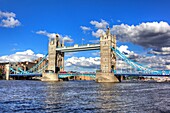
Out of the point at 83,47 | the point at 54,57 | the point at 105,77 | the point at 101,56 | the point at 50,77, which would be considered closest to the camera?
the point at 105,77

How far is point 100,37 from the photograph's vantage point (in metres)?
123

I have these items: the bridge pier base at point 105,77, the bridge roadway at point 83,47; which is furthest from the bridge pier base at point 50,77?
the bridge pier base at point 105,77

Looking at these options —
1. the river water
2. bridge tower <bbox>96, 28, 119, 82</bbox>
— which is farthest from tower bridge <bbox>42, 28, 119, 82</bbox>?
the river water

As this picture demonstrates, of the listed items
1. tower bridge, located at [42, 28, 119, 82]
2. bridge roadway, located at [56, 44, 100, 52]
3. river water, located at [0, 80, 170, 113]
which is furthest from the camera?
bridge roadway, located at [56, 44, 100, 52]

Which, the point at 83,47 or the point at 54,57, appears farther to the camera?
the point at 54,57

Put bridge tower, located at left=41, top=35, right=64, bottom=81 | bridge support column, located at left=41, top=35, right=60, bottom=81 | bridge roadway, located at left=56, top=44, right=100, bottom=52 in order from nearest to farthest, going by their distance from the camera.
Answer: bridge roadway, located at left=56, top=44, right=100, bottom=52, bridge support column, located at left=41, top=35, right=60, bottom=81, bridge tower, located at left=41, top=35, right=64, bottom=81

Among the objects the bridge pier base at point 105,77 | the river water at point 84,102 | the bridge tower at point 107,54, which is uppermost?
the bridge tower at point 107,54

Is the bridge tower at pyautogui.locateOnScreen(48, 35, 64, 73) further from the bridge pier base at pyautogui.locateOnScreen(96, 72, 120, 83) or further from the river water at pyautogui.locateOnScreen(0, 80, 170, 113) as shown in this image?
the river water at pyautogui.locateOnScreen(0, 80, 170, 113)

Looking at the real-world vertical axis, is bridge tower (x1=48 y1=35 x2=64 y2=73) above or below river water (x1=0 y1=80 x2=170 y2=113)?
above

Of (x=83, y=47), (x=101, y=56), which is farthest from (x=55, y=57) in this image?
(x=101, y=56)

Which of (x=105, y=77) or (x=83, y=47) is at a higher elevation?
(x=83, y=47)

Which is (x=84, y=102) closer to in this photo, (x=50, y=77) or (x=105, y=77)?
(x=105, y=77)

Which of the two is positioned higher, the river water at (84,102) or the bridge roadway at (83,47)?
the bridge roadway at (83,47)

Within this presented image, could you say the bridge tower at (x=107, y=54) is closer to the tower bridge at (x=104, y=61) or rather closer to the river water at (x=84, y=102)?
the tower bridge at (x=104, y=61)
